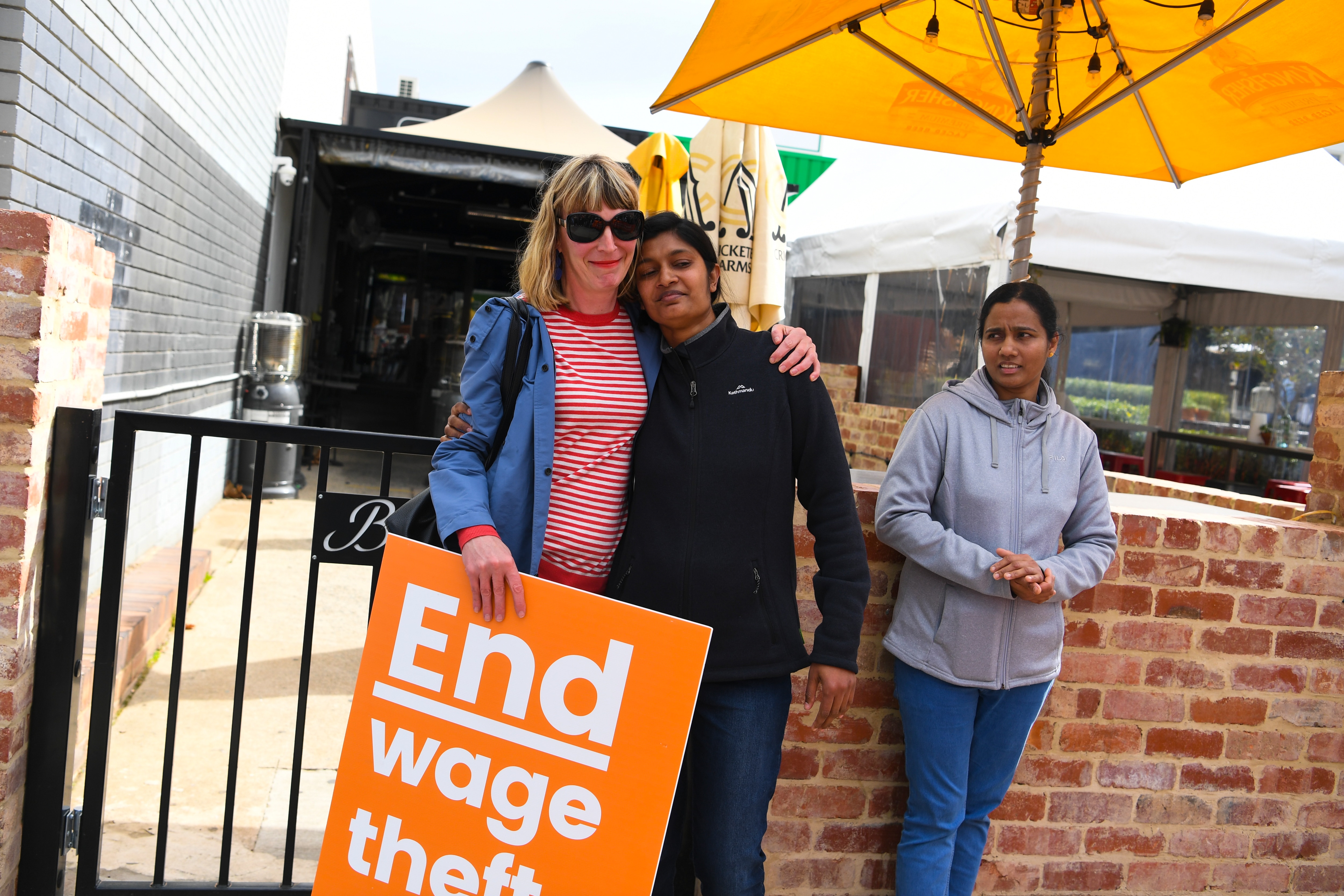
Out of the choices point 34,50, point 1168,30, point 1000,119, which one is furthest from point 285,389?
point 1168,30

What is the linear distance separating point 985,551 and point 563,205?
1.34 metres

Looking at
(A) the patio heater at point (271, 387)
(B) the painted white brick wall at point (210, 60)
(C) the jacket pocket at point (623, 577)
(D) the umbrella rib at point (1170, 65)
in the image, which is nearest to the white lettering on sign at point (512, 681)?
(C) the jacket pocket at point (623, 577)

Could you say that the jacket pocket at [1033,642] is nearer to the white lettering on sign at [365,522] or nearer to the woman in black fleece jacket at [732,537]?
the woman in black fleece jacket at [732,537]

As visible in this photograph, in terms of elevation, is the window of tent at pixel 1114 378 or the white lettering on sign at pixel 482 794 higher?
the window of tent at pixel 1114 378

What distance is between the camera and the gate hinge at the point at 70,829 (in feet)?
8.18

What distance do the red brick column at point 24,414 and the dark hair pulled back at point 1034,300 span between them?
7.78ft

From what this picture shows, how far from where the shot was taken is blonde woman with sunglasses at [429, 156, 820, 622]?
80.2 inches

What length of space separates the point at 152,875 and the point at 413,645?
1551 mm

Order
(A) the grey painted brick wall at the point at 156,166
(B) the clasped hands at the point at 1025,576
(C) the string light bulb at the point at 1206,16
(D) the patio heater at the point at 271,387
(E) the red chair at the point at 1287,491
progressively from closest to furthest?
(B) the clasped hands at the point at 1025,576 < (C) the string light bulb at the point at 1206,16 < (A) the grey painted brick wall at the point at 156,166 < (E) the red chair at the point at 1287,491 < (D) the patio heater at the point at 271,387

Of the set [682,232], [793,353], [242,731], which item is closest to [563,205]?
[682,232]

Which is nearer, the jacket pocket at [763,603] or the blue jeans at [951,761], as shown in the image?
the jacket pocket at [763,603]

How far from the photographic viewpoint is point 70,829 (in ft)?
8.25

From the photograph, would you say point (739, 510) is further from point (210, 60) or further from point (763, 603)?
point (210, 60)

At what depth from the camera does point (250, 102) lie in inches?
316
